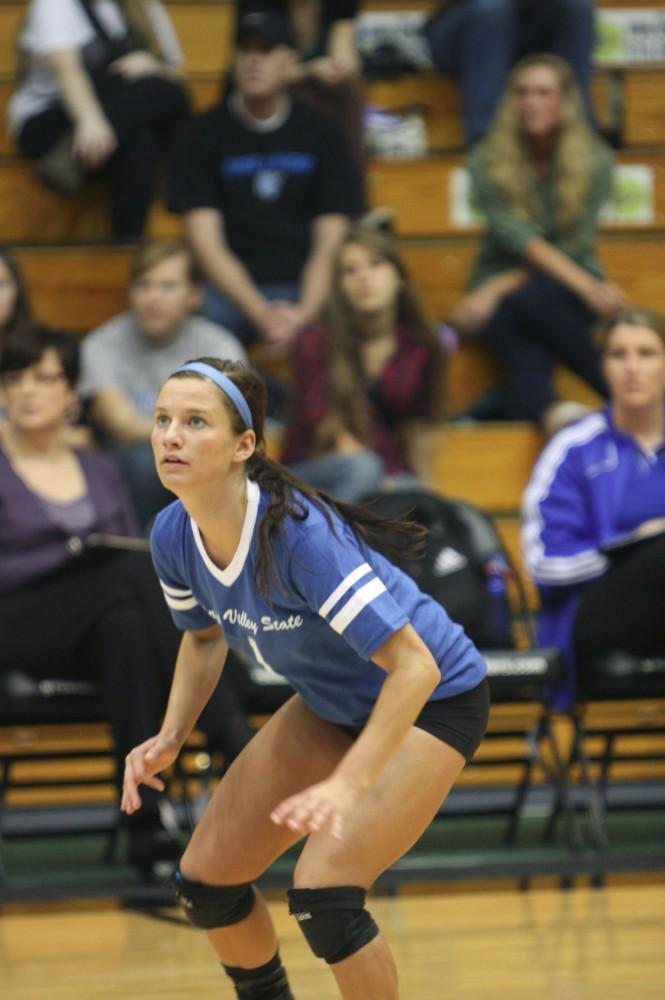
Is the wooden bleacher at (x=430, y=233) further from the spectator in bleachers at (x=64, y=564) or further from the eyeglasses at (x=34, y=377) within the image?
the eyeglasses at (x=34, y=377)

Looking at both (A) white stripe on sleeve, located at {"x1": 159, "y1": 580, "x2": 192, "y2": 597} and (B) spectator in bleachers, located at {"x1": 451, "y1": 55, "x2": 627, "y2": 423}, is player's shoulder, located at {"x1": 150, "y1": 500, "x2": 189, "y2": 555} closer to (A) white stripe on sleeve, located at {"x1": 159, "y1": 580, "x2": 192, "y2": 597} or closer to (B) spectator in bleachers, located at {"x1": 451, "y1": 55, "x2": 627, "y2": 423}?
(A) white stripe on sleeve, located at {"x1": 159, "y1": 580, "x2": 192, "y2": 597}

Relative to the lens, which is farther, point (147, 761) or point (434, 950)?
point (434, 950)

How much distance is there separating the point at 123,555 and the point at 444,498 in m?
1.10

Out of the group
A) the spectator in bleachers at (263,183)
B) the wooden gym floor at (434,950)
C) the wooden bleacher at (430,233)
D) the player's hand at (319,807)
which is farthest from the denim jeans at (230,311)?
the player's hand at (319,807)

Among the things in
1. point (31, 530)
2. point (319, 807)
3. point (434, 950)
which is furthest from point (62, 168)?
point (319, 807)

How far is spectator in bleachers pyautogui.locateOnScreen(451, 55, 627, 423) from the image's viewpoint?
6266 mm

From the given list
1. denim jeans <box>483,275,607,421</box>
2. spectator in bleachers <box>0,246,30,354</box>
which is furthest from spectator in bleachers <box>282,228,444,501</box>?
spectator in bleachers <box>0,246,30,354</box>

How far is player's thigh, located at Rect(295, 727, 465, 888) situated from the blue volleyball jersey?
5.5 inches

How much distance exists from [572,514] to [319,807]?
270cm

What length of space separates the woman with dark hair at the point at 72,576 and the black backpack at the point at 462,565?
0.78 metres

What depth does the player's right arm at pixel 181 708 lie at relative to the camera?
9.82 feet

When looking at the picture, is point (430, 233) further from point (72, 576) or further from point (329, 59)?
point (72, 576)

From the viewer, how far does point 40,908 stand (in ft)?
14.6

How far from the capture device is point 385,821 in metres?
2.86
